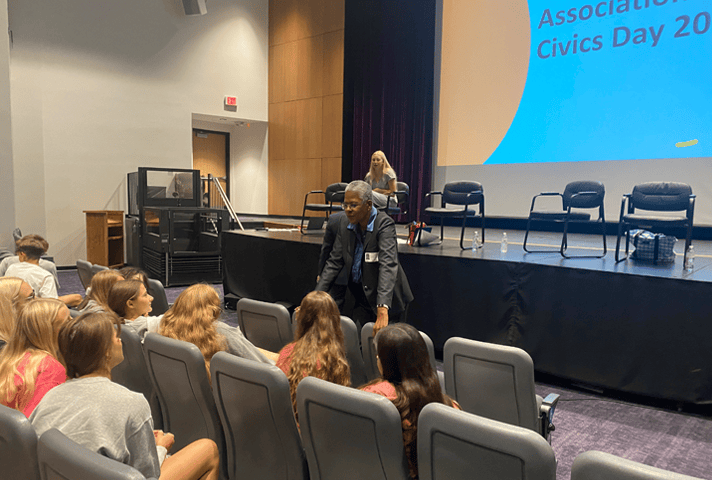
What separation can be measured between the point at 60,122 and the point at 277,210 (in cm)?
455

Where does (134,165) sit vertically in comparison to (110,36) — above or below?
below

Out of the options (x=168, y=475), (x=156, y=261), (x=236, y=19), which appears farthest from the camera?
(x=236, y=19)

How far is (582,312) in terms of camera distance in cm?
364

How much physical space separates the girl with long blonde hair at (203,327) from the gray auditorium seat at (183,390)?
0.18 metres

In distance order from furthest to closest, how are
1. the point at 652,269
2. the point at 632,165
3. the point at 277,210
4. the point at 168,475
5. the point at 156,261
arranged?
the point at 277,210, the point at 156,261, the point at 632,165, the point at 652,269, the point at 168,475

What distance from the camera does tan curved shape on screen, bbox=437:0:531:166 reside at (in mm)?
7332

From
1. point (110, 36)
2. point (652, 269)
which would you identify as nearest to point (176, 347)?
point (652, 269)

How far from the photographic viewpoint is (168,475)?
1.67m

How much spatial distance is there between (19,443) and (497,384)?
1.67 m

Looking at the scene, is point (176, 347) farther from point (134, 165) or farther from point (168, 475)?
point (134, 165)

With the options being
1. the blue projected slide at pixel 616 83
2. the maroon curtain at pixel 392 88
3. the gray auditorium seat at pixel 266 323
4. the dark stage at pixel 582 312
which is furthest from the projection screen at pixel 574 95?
the gray auditorium seat at pixel 266 323

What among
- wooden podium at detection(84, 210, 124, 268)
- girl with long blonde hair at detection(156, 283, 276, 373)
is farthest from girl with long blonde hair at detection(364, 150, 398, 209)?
wooden podium at detection(84, 210, 124, 268)

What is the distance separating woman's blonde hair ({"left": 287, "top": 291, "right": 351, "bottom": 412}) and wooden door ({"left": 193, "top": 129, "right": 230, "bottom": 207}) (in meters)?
9.70

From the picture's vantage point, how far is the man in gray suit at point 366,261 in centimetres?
293
